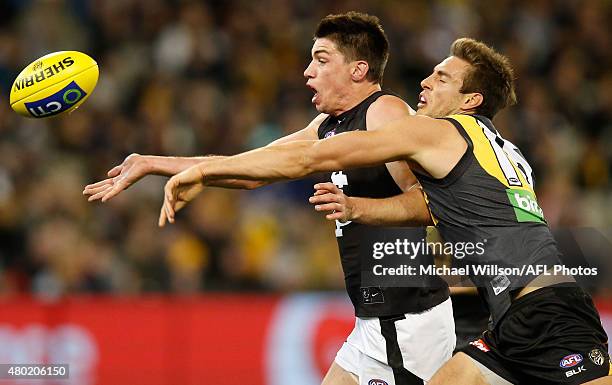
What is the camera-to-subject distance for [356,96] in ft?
19.8

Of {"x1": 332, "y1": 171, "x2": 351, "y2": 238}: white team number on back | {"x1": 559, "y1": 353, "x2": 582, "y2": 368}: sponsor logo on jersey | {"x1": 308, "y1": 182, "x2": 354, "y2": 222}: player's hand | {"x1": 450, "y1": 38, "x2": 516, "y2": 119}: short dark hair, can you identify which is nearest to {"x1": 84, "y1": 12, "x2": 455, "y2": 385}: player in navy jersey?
{"x1": 332, "y1": 171, "x2": 351, "y2": 238}: white team number on back

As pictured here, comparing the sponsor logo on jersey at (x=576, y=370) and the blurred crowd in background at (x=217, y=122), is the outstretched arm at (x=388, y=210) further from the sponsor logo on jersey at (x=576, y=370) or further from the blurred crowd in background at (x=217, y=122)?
the blurred crowd in background at (x=217, y=122)

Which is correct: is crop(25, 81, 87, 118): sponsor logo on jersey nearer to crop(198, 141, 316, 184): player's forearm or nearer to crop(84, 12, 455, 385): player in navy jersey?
crop(84, 12, 455, 385): player in navy jersey

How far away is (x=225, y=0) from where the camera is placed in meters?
13.3

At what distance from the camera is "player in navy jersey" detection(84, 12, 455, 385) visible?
5789 mm

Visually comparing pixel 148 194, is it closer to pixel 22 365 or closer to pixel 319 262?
pixel 319 262

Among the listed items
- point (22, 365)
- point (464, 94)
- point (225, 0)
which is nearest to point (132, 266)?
point (22, 365)

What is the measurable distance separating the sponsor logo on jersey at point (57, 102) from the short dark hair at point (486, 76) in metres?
2.28

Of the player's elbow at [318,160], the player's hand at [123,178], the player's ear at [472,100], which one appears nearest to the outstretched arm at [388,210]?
the player's elbow at [318,160]

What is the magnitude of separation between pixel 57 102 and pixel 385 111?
6.39 feet

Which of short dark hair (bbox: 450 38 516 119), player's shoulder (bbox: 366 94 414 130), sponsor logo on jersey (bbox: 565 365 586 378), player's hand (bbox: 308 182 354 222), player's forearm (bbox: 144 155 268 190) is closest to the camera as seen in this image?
sponsor logo on jersey (bbox: 565 365 586 378)

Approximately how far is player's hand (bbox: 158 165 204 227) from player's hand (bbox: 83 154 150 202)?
316 millimetres

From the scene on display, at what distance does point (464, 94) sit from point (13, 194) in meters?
6.55

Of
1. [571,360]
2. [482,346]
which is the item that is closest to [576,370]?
[571,360]
